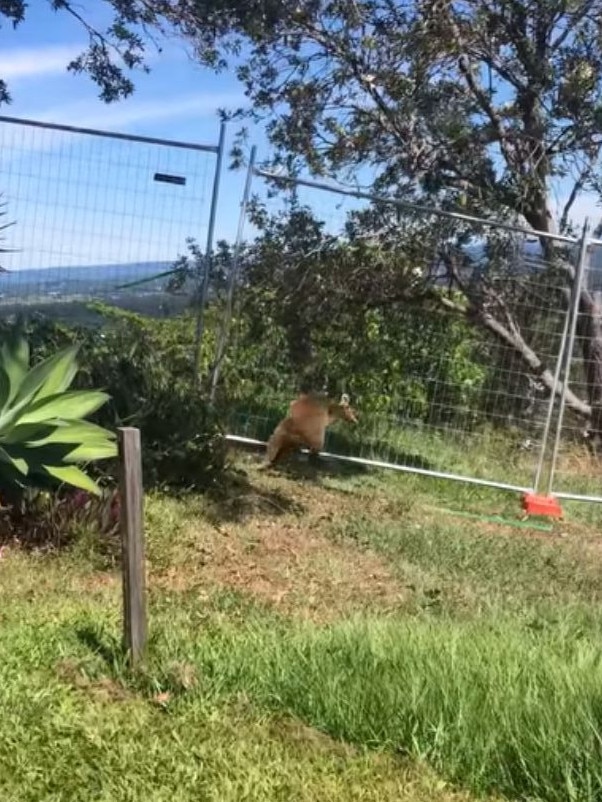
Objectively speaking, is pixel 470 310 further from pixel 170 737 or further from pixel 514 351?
pixel 170 737

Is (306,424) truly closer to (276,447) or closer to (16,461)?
(276,447)

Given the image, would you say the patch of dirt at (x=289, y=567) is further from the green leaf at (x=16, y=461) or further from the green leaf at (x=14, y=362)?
the green leaf at (x=14, y=362)

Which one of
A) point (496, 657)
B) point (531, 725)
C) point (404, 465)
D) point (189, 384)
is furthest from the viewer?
point (404, 465)

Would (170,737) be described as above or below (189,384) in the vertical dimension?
below

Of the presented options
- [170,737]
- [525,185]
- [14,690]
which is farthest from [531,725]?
[525,185]

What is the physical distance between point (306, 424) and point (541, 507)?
6.53ft

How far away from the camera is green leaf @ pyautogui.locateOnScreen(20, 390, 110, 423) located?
5.33 metres

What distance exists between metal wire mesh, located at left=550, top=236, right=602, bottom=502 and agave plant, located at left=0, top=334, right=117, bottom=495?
14.7 feet

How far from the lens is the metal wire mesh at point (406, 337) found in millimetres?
8883

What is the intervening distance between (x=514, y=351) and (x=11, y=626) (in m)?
5.92

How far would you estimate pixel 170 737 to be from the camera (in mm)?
3410

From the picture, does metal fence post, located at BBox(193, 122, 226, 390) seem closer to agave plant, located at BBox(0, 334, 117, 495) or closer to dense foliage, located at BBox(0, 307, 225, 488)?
dense foliage, located at BBox(0, 307, 225, 488)

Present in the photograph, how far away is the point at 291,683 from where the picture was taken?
3.73m

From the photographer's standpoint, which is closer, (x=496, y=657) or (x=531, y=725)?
(x=531, y=725)
